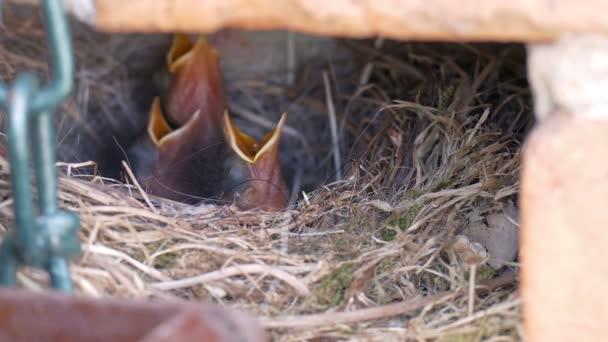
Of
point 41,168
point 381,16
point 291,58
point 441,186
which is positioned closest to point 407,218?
point 441,186

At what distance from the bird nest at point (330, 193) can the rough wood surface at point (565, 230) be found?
0.14m

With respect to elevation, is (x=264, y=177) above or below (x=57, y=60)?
below

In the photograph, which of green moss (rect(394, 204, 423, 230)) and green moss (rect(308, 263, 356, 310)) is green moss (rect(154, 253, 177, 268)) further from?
green moss (rect(394, 204, 423, 230))

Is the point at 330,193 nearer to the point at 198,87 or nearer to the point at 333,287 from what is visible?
the point at 333,287

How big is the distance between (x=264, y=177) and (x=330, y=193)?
25 centimetres

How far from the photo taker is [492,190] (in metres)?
1.22

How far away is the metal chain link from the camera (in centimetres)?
75

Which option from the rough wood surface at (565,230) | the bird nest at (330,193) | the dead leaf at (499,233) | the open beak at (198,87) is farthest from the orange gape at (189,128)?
the rough wood surface at (565,230)

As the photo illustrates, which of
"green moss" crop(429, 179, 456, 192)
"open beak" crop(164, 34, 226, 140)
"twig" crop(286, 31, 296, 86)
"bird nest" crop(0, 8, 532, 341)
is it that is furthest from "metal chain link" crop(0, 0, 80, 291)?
"twig" crop(286, 31, 296, 86)

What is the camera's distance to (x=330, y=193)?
1.36m

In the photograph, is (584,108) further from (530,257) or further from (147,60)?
(147,60)

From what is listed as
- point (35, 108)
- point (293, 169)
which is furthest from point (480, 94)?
point (35, 108)

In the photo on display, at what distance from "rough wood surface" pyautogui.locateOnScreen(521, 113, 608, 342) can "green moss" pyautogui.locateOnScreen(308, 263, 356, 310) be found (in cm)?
29

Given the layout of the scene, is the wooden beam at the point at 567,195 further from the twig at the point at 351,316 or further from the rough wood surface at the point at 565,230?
the twig at the point at 351,316
